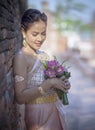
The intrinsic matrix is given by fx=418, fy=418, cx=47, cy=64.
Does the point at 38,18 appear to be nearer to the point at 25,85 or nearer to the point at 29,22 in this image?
the point at 29,22

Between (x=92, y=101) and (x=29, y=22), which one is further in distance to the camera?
(x=92, y=101)

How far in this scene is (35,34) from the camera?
3152mm

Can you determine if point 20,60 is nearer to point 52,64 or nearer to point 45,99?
point 52,64

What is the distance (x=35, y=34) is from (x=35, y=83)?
370mm

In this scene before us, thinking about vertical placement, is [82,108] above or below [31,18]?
below

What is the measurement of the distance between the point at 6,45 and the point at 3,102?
566 mm

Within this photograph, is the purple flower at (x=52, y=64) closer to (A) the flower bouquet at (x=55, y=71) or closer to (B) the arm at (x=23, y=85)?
(A) the flower bouquet at (x=55, y=71)

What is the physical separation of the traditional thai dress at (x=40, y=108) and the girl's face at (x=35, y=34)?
125 millimetres

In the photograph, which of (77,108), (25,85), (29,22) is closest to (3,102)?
(25,85)

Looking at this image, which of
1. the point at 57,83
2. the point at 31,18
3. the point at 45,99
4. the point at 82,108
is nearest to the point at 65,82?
the point at 57,83

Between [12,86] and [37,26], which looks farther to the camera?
[12,86]

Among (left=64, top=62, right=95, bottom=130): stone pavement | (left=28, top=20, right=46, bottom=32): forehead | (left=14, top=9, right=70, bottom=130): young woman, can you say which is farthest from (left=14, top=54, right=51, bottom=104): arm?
(left=64, top=62, right=95, bottom=130): stone pavement

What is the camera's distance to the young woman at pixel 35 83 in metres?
3.05

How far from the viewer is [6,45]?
11.6 ft
